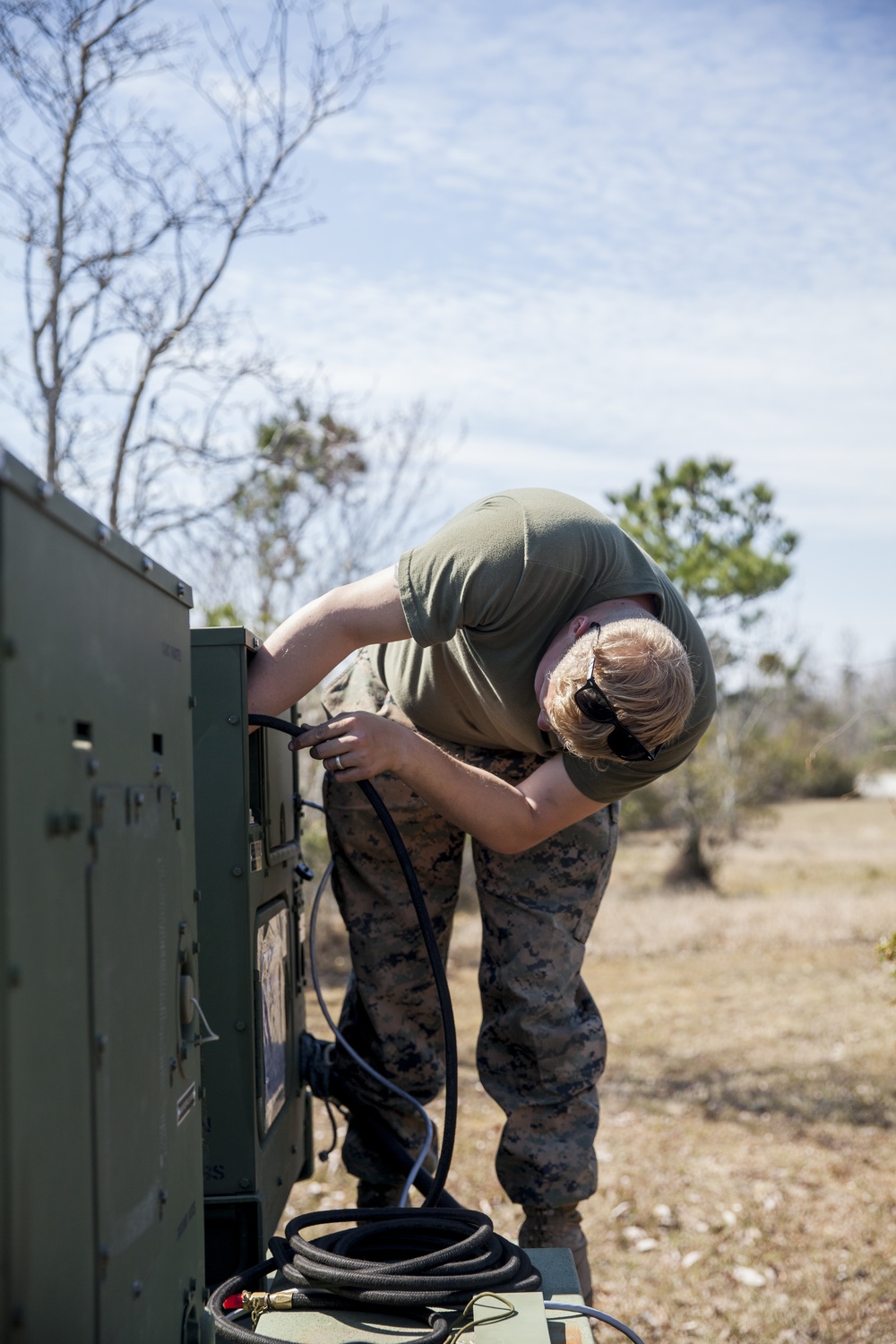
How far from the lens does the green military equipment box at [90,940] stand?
0.84 meters

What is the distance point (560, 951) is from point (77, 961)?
1.48 m

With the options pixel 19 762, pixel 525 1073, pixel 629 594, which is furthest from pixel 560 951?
pixel 19 762

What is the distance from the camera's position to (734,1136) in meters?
3.88

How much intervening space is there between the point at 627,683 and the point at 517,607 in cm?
27

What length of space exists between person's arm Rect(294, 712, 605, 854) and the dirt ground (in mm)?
1240

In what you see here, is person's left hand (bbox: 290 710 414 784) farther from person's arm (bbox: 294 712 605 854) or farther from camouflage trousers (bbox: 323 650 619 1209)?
camouflage trousers (bbox: 323 650 619 1209)

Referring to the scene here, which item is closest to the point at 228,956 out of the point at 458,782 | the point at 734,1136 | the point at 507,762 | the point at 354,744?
the point at 354,744

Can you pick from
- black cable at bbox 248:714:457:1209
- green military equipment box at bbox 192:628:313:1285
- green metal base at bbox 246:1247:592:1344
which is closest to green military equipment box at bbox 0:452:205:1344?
green metal base at bbox 246:1247:592:1344

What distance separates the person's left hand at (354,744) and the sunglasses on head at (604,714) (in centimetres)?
34

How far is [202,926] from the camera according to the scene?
1.82 meters

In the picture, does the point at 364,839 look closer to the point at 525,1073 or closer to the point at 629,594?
the point at 525,1073

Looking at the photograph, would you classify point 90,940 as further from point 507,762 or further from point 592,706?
point 507,762

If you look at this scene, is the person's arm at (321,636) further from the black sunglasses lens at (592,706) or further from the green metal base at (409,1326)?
the green metal base at (409,1326)

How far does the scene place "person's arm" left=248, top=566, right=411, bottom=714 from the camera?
1.99 m
